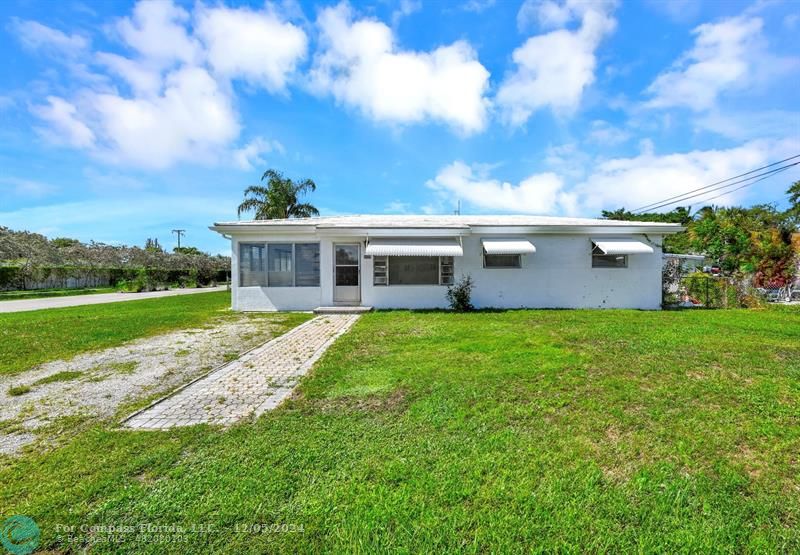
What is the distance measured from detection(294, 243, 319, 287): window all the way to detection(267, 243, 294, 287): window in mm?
276

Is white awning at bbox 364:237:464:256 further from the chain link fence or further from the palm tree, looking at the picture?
the palm tree

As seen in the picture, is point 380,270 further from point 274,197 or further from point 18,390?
point 274,197

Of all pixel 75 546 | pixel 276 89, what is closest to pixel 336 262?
pixel 276 89

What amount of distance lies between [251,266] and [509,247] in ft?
38.4

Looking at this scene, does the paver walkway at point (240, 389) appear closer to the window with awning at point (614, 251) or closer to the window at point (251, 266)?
the window at point (251, 266)

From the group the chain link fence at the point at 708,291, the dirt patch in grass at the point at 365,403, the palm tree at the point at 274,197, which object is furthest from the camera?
the palm tree at the point at 274,197

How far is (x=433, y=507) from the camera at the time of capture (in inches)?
113

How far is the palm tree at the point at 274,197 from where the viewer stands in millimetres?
31938

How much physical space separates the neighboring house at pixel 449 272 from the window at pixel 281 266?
0.14 ft

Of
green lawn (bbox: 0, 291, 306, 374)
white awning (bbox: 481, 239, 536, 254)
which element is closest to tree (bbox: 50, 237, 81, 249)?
green lawn (bbox: 0, 291, 306, 374)

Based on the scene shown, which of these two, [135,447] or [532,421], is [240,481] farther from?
[532,421]

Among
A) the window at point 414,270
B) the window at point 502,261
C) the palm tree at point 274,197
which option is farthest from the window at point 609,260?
the palm tree at point 274,197

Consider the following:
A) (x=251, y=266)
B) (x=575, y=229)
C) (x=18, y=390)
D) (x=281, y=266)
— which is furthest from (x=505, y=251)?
(x=18, y=390)

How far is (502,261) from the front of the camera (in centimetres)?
1566
